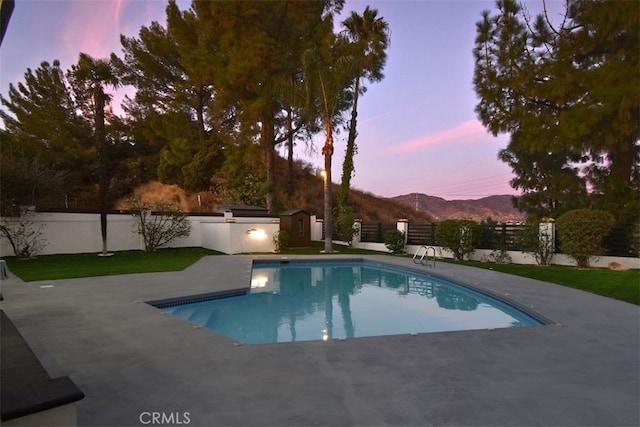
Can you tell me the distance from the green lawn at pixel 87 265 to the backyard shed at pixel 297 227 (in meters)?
5.52

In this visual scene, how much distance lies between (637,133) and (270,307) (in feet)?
43.6

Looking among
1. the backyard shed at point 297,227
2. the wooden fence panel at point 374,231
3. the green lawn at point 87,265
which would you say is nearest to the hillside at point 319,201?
the backyard shed at point 297,227

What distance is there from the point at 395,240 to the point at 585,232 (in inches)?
303

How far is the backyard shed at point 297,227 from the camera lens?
64.8 feet

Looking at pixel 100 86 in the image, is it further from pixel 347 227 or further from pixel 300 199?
pixel 300 199

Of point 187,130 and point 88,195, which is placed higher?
point 187,130

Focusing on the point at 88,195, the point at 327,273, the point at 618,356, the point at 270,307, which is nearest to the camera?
the point at 618,356

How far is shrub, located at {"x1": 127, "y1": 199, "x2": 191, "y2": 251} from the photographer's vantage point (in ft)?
53.6

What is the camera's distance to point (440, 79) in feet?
63.4

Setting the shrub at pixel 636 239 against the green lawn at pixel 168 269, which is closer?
the green lawn at pixel 168 269

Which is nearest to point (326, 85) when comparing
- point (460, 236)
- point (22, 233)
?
point (460, 236)

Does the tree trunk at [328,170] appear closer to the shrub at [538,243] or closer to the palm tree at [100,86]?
the shrub at [538,243]

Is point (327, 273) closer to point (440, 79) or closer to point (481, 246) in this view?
point (481, 246)

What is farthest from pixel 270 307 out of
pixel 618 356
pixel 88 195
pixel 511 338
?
pixel 88 195
